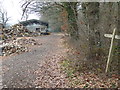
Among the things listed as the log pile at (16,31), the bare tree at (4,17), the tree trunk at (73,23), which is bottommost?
the log pile at (16,31)

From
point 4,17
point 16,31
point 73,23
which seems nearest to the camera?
point 73,23

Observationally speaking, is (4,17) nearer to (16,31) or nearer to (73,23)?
(16,31)

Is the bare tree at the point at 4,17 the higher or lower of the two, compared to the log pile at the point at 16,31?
higher

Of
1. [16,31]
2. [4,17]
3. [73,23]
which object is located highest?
[4,17]

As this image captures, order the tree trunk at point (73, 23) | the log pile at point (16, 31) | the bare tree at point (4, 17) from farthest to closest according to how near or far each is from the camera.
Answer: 1. the bare tree at point (4, 17)
2. the log pile at point (16, 31)
3. the tree trunk at point (73, 23)

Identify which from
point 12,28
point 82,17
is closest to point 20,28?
point 12,28

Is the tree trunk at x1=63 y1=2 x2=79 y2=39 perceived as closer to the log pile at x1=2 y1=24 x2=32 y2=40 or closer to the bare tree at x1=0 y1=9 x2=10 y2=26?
the log pile at x1=2 y1=24 x2=32 y2=40

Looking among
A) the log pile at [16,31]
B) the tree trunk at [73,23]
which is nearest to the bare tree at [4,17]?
the log pile at [16,31]

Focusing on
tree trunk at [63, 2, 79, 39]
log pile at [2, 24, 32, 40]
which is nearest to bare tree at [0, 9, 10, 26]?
log pile at [2, 24, 32, 40]

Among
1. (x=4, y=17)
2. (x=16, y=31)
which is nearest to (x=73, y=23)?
(x=16, y=31)

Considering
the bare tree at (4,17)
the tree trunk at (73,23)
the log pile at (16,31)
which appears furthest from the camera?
the bare tree at (4,17)

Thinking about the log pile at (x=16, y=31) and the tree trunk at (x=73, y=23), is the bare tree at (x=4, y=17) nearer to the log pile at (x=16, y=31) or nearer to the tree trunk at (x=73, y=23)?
the log pile at (x=16, y=31)

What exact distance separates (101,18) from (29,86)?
342 cm

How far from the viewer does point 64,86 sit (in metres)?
3.86
